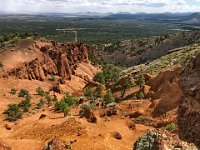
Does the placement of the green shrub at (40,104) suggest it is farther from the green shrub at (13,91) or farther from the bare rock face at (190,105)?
the bare rock face at (190,105)

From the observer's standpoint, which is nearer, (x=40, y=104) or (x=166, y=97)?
(x=166, y=97)

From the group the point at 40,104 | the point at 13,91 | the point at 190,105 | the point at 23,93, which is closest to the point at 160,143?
the point at 190,105

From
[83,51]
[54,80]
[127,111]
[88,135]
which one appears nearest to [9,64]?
[54,80]

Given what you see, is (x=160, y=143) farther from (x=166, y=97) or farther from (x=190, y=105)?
(x=166, y=97)

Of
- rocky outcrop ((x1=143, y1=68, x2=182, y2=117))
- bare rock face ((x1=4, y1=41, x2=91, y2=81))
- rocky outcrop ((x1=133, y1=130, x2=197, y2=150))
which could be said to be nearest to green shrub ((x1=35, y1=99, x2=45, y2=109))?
rocky outcrop ((x1=143, y1=68, x2=182, y2=117))

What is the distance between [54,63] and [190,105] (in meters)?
95.7

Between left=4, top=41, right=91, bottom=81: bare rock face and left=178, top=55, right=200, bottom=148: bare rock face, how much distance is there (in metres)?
79.0

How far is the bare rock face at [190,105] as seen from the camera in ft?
58.1

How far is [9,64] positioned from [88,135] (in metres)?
63.7

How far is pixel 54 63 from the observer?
112438mm

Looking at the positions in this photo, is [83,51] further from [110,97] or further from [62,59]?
[110,97]

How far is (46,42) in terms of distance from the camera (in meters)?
126

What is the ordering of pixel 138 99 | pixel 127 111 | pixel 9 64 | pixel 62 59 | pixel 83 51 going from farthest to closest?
pixel 83 51, pixel 62 59, pixel 9 64, pixel 138 99, pixel 127 111

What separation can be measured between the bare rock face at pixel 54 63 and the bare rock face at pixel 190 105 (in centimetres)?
7898
